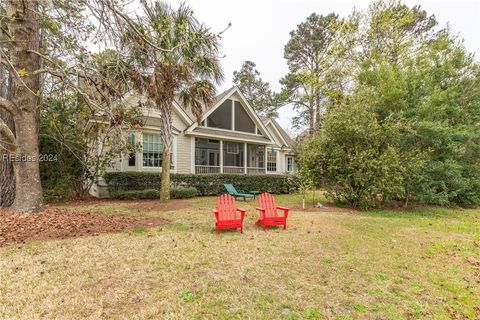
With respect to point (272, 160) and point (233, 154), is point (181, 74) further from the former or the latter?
point (272, 160)

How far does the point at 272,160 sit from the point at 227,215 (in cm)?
1999

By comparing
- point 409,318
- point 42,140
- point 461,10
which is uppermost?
point 461,10

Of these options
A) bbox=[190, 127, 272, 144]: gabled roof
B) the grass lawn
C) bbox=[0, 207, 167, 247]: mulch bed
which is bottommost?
the grass lawn

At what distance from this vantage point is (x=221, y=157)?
58.6 ft

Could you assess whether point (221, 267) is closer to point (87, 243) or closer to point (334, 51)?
point (87, 243)

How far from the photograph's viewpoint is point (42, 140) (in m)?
11.4

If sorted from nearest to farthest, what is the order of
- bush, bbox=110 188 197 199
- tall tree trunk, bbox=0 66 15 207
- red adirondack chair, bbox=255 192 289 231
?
1. red adirondack chair, bbox=255 192 289 231
2. tall tree trunk, bbox=0 66 15 207
3. bush, bbox=110 188 197 199

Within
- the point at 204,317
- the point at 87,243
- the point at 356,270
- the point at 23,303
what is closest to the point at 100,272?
the point at 23,303

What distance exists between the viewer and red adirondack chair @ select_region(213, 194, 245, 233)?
6.32 meters

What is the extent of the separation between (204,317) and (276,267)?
1.77m

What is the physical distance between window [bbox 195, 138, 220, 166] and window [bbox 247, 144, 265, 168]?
10.6 feet

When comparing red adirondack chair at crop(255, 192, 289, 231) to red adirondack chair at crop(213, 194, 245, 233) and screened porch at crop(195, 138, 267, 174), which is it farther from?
screened porch at crop(195, 138, 267, 174)

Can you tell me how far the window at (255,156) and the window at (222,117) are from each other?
3001mm

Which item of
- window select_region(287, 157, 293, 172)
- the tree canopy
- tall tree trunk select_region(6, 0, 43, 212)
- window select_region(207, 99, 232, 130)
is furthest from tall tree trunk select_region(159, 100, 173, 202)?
window select_region(287, 157, 293, 172)
